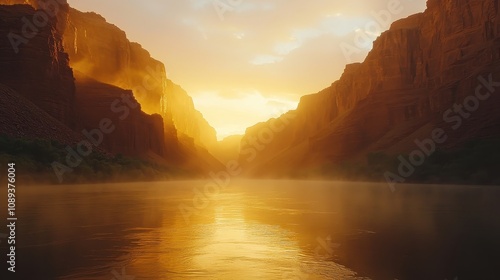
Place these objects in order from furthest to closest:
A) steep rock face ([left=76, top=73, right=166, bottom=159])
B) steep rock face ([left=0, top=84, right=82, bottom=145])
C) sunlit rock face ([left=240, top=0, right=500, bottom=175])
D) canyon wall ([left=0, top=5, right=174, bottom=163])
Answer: steep rock face ([left=76, top=73, right=166, bottom=159]), sunlit rock face ([left=240, top=0, right=500, bottom=175]), canyon wall ([left=0, top=5, right=174, bottom=163]), steep rock face ([left=0, top=84, right=82, bottom=145])

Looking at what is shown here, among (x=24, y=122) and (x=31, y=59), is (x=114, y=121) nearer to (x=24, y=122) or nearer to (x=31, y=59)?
(x=31, y=59)

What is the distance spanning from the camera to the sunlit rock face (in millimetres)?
94125

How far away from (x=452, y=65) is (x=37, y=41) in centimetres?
9733

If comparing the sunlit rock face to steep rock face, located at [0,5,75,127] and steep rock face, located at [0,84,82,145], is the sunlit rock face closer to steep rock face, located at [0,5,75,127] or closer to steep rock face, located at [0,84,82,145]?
steep rock face, located at [0,84,82,145]

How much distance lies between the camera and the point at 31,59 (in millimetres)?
90062

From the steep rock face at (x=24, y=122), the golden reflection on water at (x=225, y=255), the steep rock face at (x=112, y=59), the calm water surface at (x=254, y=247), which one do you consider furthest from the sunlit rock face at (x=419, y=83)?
the golden reflection on water at (x=225, y=255)

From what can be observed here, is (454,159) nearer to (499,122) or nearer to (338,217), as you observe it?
(499,122)

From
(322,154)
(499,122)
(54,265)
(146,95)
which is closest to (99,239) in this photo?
(54,265)

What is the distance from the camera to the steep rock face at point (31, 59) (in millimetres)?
88375

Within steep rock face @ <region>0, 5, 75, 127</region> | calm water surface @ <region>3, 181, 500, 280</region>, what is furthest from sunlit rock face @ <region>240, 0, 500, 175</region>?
steep rock face @ <region>0, 5, 75, 127</region>

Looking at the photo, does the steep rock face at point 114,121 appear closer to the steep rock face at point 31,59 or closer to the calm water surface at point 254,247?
the steep rock face at point 31,59

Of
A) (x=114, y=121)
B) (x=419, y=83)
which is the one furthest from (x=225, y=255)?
(x=419, y=83)

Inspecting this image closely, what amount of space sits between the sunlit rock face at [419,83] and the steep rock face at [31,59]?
76.7 meters

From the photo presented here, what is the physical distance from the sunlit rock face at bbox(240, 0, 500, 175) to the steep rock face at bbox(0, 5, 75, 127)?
252ft
